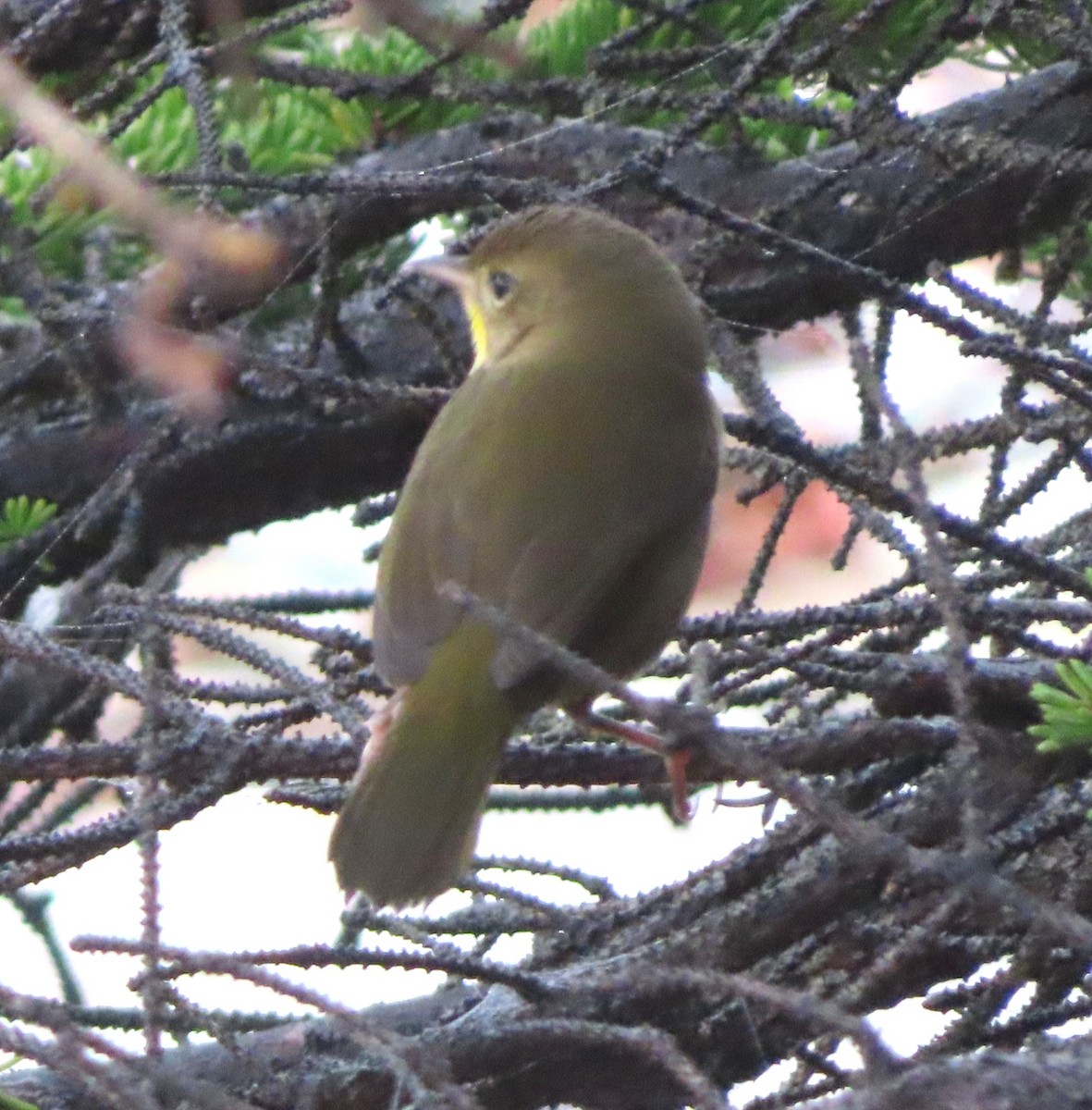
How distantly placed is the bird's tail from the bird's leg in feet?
0.73

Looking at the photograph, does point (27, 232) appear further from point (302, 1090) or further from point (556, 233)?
point (302, 1090)

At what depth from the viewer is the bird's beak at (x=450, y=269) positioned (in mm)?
3223

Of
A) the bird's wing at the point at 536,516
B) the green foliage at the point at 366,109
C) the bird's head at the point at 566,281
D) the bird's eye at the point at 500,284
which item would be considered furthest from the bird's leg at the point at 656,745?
the green foliage at the point at 366,109

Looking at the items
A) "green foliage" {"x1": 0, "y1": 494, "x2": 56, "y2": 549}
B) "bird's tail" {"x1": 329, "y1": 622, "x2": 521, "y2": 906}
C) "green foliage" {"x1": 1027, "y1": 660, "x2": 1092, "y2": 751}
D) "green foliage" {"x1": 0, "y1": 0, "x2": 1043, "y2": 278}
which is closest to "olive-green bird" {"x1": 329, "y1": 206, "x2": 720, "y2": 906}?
"bird's tail" {"x1": 329, "y1": 622, "x2": 521, "y2": 906}

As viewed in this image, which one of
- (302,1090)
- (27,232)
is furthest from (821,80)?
(302,1090)

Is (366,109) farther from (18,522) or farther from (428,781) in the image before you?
(428,781)

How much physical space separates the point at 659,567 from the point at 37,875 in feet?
3.70

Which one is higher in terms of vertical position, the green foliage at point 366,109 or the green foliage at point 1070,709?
the green foliage at point 366,109

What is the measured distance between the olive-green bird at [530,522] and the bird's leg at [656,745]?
0.05 ft

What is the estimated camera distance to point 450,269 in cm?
328

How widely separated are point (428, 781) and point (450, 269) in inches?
48.6

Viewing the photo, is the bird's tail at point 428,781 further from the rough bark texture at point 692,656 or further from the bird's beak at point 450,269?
the bird's beak at point 450,269

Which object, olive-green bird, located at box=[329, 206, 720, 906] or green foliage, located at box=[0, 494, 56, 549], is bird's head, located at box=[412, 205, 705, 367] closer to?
olive-green bird, located at box=[329, 206, 720, 906]

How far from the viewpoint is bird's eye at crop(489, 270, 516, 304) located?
10.9 feet
